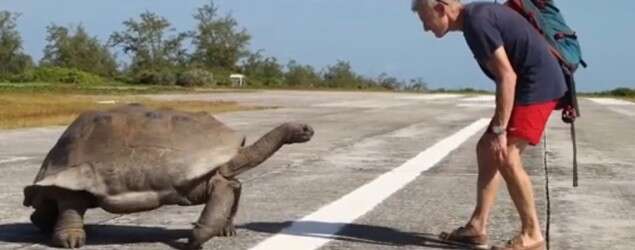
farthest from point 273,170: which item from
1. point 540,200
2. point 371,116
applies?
point 371,116

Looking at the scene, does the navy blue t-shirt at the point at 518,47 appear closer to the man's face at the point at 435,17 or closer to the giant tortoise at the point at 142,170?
the man's face at the point at 435,17

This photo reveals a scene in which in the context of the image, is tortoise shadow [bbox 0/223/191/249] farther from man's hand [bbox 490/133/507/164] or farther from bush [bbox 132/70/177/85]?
bush [bbox 132/70/177/85]

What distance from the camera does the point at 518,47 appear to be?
665 cm

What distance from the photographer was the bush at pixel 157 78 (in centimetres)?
7688

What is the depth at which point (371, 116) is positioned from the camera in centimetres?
2841

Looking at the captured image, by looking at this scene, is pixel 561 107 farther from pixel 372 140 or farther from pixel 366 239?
pixel 372 140

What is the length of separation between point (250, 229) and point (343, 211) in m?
1.23

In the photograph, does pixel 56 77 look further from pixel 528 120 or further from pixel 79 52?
pixel 528 120

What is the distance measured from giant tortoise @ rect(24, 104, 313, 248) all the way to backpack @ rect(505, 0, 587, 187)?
1.64 m

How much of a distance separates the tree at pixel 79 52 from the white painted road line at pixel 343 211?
84534mm

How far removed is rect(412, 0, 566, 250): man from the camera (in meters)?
6.55

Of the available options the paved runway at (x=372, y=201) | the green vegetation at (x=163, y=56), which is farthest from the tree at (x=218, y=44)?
Result: the paved runway at (x=372, y=201)

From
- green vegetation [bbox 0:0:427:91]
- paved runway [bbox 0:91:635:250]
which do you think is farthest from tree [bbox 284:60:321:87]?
paved runway [bbox 0:91:635:250]

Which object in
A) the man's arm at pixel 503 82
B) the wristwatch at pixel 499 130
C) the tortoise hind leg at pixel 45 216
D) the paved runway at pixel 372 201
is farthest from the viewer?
the paved runway at pixel 372 201
